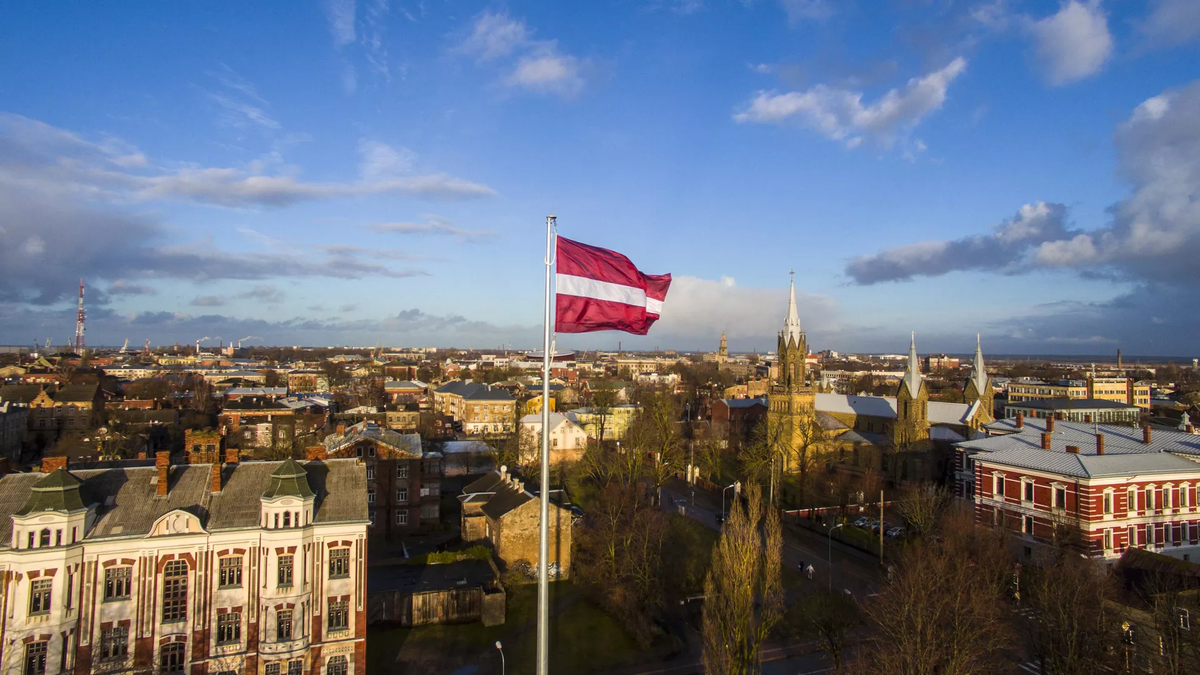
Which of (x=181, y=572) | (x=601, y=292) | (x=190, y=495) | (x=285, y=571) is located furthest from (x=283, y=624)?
(x=601, y=292)

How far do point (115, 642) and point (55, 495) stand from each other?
209 inches

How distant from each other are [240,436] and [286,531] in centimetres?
6014

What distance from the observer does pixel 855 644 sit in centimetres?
2889

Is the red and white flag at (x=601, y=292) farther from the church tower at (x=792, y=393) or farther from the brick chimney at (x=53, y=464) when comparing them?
the church tower at (x=792, y=393)

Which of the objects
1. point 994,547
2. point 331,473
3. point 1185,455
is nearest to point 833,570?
point 994,547

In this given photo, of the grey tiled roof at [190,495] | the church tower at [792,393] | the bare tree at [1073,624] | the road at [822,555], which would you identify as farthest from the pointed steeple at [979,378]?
the grey tiled roof at [190,495]

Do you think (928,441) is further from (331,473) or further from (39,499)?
(39,499)

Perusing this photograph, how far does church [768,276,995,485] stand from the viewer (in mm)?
63438

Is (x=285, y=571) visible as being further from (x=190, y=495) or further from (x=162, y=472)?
(x=162, y=472)

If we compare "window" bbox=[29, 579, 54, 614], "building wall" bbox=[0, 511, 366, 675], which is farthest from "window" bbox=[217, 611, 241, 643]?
"window" bbox=[29, 579, 54, 614]

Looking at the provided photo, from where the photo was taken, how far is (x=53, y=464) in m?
25.4

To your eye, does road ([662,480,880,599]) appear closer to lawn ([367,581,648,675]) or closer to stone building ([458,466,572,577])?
stone building ([458,466,572,577])

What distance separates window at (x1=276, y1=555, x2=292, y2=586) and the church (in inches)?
1987

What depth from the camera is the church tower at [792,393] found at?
6725 cm
